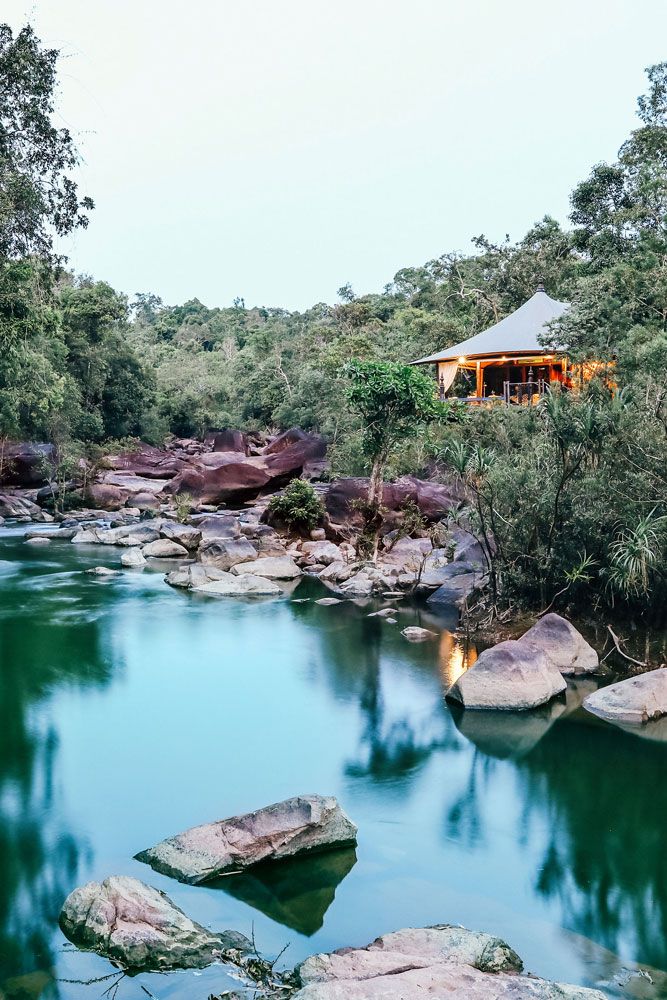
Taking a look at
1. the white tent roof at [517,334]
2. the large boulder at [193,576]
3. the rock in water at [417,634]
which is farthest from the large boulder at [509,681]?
the white tent roof at [517,334]

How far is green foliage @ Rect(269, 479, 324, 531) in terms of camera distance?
22.4 m

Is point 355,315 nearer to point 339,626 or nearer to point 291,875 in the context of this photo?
point 339,626

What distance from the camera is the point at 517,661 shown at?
1154 cm

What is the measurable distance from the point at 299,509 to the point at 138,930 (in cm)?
1630

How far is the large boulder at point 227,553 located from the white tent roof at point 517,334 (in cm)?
969

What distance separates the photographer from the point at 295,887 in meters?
7.36

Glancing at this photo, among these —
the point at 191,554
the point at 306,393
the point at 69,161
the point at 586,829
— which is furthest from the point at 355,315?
the point at 586,829

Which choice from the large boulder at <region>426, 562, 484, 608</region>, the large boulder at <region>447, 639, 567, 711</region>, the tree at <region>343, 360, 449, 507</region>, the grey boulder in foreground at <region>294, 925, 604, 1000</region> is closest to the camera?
the grey boulder in foreground at <region>294, 925, 604, 1000</region>

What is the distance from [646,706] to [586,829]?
269 cm

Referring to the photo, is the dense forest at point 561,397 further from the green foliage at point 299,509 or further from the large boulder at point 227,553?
the large boulder at point 227,553

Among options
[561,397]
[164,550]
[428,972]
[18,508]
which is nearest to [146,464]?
[18,508]

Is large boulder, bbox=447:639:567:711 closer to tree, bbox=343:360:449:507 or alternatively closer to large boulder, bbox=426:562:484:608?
large boulder, bbox=426:562:484:608

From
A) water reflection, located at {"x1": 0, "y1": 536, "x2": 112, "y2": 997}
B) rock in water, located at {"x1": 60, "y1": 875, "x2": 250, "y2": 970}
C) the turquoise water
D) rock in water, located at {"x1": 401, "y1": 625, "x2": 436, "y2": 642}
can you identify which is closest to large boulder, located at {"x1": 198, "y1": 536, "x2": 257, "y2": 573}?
water reflection, located at {"x1": 0, "y1": 536, "x2": 112, "y2": 997}

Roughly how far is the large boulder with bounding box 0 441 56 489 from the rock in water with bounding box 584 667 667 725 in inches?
813
